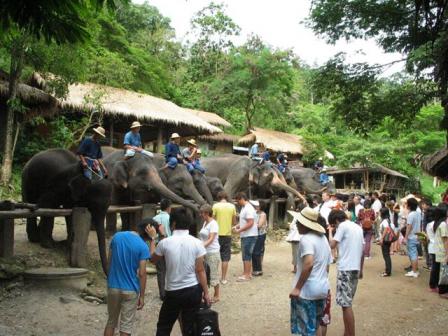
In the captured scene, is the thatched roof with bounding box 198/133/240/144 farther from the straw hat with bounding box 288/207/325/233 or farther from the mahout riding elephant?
the straw hat with bounding box 288/207/325/233

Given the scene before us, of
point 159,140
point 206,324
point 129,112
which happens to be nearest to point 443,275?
point 206,324

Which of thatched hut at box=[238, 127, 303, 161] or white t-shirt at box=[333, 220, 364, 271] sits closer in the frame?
white t-shirt at box=[333, 220, 364, 271]

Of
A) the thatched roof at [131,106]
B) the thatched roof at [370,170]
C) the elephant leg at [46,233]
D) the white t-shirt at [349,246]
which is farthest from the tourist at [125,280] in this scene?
the thatched roof at [370,170]

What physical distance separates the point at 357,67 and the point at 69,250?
911 centimetres

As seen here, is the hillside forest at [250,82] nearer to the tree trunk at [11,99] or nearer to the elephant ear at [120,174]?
the tree trunk at [11,99]

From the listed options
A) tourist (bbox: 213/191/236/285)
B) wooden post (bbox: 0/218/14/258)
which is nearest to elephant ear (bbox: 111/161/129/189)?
tourist (bbox: 213/191/236/285)

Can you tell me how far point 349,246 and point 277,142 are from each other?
26.4 metres

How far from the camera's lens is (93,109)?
59.3 ft

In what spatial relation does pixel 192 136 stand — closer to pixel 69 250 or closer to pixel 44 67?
pixel 44 67

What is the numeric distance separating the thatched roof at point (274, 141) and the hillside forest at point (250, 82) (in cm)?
96

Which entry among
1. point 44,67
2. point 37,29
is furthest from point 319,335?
point 44,67

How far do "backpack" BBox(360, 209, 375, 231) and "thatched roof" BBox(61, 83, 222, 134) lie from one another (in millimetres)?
9927

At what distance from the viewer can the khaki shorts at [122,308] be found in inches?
204

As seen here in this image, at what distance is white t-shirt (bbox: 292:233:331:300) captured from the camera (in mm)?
5083
